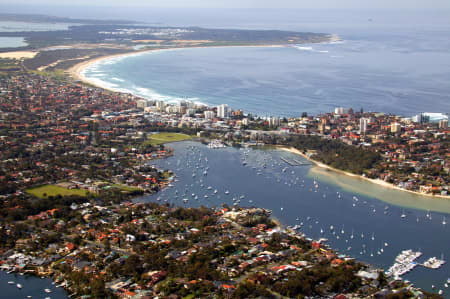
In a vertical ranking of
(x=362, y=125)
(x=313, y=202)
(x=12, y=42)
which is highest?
(x=12, y=42)

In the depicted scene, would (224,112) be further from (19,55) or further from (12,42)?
(12,42)

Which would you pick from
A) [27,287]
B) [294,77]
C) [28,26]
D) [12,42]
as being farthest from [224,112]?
[28,26]

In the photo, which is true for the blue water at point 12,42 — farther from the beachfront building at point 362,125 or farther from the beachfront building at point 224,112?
the beachfront building at point 362,125

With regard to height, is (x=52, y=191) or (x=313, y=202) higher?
(x=52, y=191)

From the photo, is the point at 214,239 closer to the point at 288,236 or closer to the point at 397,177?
the point at 288,236

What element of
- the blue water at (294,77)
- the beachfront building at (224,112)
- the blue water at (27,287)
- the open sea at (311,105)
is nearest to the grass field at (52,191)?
the open sea at (311,105)

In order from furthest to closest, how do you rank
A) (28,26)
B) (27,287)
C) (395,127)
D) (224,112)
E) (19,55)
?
(28,26)
(19,55)
(224,112)
(395,127)
(27,287)
